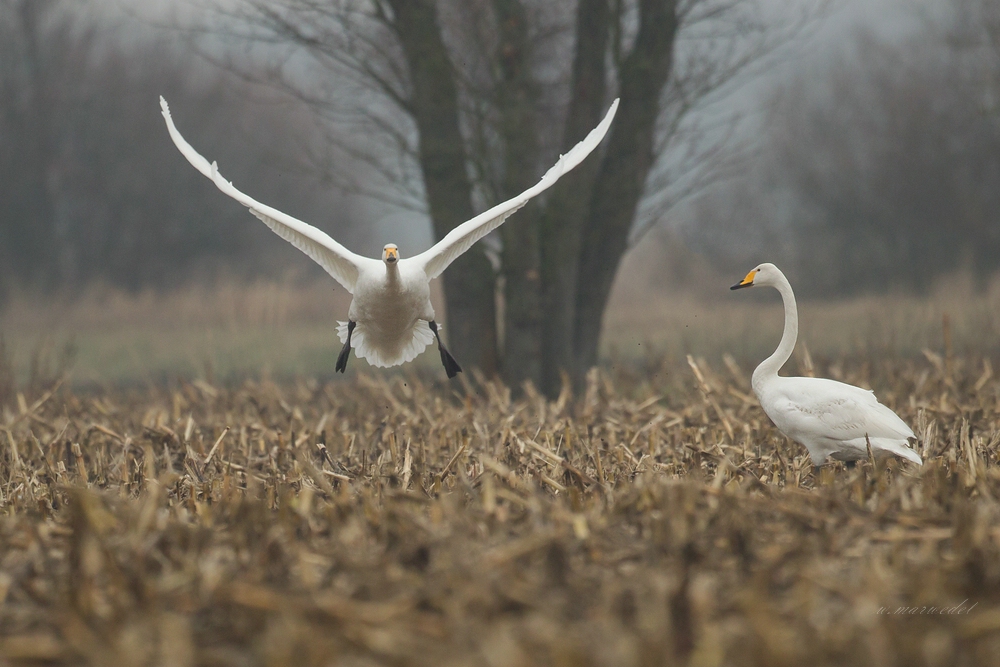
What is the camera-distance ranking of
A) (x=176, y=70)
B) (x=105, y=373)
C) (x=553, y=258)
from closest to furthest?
(x=553, y=258)
(x=105, y=373)
(x=176, y=70)

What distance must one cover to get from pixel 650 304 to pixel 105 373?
495 inches

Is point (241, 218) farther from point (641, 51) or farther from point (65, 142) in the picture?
point (641, 51)

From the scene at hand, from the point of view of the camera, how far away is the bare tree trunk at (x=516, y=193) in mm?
10258

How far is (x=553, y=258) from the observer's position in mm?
10617

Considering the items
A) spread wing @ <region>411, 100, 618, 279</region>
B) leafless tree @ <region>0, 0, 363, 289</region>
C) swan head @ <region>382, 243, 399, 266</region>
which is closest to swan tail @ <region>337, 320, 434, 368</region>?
spread wing @ <region>411, 100, 618, 279</region>

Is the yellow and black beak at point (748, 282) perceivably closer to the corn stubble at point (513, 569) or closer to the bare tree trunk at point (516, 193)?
the corn stubble at point (513, 569)

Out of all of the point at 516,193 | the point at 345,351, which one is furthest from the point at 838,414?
the point at 516,193

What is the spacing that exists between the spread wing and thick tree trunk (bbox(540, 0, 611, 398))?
9.70ft

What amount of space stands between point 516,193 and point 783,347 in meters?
4.10

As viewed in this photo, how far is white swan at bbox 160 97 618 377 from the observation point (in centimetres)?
696

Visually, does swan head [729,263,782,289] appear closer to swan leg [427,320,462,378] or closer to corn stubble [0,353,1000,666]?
corn stubble [0,353,1000,666]

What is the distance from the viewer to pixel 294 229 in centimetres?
702

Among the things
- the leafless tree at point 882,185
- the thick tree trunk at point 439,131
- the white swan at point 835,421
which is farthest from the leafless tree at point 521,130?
the leafless tree at point 882,185

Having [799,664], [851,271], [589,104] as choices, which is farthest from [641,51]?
[851,271]
